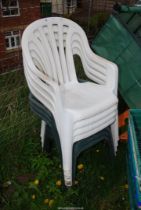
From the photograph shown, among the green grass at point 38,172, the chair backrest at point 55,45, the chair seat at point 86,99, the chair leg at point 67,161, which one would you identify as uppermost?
the chair backrest at point 55,45

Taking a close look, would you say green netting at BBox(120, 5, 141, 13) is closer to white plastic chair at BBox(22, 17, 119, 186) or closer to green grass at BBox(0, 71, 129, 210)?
white plastic chair at BBox(22, 17, 119, 186)

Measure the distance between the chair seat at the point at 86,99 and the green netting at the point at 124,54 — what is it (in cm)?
32

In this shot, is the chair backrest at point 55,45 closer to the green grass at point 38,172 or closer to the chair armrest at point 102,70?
the chair armrest at point 102,70

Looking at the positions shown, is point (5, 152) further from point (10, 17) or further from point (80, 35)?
point (10, 17)

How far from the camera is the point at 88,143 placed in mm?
2135

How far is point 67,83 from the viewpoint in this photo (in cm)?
259

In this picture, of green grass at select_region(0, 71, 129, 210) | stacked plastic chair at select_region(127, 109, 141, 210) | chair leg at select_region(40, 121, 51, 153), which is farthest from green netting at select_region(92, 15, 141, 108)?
chair leg at select_region(40, 121, 51, 153)

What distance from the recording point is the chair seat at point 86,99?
2.04m

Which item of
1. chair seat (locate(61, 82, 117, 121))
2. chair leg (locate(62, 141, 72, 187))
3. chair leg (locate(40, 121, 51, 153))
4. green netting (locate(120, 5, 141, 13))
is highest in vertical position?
green netting (locate(120, 5, 141, 13))

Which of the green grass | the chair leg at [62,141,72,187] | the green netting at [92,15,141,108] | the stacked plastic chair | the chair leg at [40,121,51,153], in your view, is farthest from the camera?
the green netting at [92,15,141,108]

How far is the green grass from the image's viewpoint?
221cm

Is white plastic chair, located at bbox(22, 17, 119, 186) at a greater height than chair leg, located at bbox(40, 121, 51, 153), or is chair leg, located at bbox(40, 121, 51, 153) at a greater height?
white plastic chair, located at bbox(22, 17, 119, 186)

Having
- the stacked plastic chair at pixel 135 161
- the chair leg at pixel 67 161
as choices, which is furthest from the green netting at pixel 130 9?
the chair leg at pixel 67 161

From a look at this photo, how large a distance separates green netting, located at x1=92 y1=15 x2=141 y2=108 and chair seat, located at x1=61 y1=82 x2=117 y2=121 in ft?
1.04
